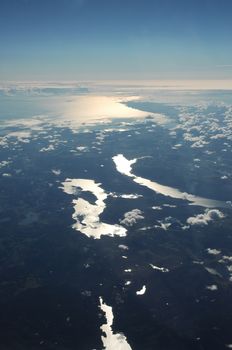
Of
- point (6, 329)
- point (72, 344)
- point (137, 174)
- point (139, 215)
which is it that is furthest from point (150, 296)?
point (137, 174)

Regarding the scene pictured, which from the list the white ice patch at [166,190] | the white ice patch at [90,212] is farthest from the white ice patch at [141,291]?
Result: the white ice patch at [166,190]

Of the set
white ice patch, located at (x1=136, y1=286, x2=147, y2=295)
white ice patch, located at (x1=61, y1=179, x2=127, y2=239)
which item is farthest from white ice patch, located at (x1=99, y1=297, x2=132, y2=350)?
white ice patch, located at (x1=61, y1=179, x2=127, y2=239)

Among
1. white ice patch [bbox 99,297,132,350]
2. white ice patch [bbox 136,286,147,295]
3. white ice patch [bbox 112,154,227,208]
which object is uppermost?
white ice patch [bbox 136,286,147,295]

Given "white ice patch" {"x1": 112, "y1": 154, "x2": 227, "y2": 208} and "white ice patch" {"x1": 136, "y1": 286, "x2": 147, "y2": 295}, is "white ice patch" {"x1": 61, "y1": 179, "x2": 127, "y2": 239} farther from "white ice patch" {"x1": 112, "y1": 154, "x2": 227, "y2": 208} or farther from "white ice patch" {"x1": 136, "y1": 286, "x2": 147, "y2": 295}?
"white ice patch" {"x1": 136, "y1": 286, "x2": 147, "y2": 295}

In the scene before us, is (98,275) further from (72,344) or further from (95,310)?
(72,344)

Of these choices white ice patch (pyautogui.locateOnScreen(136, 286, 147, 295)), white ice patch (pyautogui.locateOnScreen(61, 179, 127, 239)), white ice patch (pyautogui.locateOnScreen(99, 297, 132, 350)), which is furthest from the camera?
white ice patch (pyautogui.locateOnScreen(61, 179, 127, 239))

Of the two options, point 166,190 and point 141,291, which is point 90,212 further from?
point 141,291

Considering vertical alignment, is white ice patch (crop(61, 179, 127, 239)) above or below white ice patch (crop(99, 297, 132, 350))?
below

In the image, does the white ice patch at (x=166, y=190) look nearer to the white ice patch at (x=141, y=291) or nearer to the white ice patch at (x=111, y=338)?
the white ice patch at (x=141, y=291)
